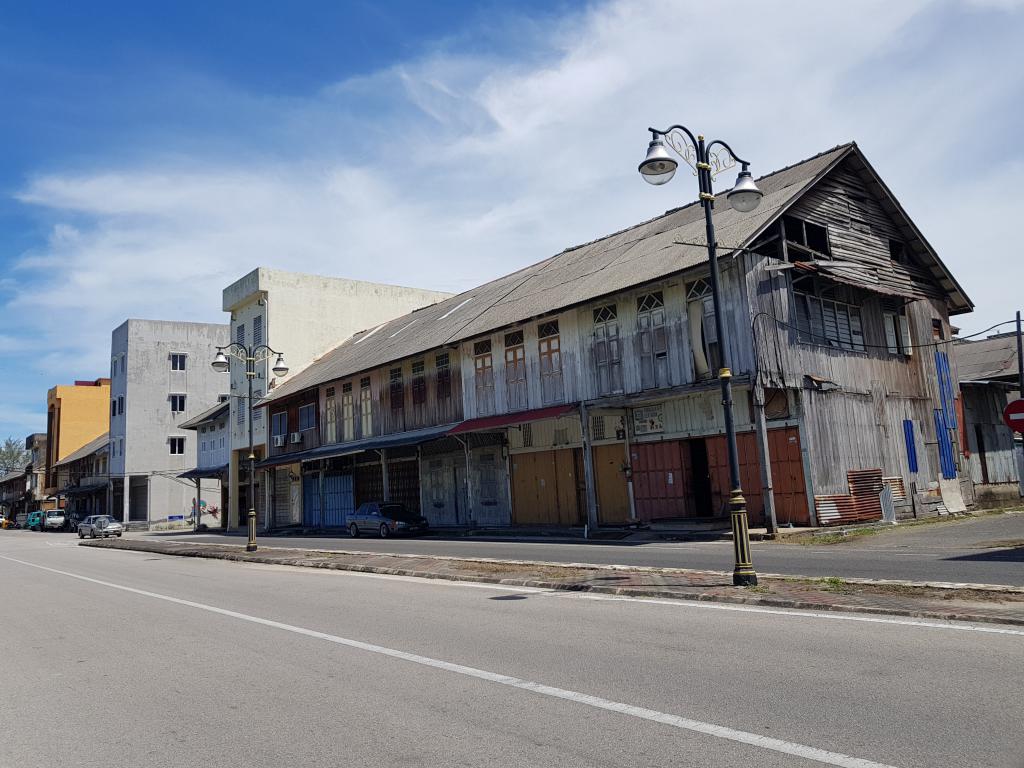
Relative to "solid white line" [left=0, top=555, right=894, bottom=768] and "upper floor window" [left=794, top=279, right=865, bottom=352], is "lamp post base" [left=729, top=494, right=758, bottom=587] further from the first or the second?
"upper floor window" [left=794, top=279, right=865, bottom=352]

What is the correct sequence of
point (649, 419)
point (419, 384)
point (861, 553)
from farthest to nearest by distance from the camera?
point (419, 384)
point (649, 419)
point (861, 553)

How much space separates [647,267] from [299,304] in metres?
29.3

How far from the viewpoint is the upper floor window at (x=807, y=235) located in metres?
23.6

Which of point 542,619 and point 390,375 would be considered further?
point 390,375

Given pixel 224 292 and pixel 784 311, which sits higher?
pixel 224 292

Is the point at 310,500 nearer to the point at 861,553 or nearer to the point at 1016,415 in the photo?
the point at 861,553

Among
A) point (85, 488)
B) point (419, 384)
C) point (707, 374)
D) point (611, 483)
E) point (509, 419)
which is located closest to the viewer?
point (707, 374)

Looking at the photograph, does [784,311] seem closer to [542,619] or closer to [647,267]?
[647,267]

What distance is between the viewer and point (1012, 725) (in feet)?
14.8

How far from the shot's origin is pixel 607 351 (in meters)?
25.0

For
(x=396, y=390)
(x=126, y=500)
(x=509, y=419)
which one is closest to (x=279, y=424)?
(x=396, y=390)

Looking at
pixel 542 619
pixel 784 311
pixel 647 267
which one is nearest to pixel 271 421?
pixel 647 267

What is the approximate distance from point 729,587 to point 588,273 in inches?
727

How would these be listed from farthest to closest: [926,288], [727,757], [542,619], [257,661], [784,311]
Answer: [926,288]
[784,311]
[542,619]
[257,661]
[727,757]
